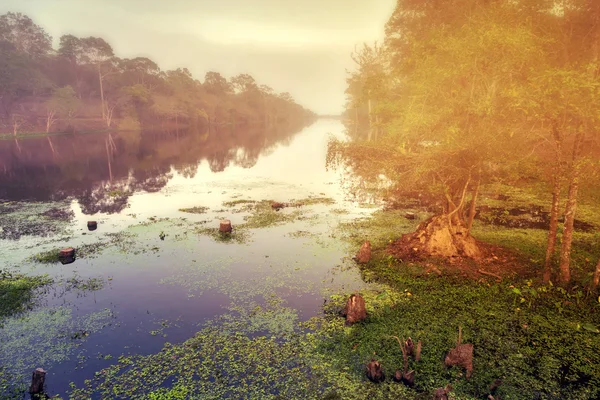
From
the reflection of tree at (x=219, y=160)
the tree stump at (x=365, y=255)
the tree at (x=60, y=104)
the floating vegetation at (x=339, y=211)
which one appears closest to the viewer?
the tree stump at (x=365, y=255)

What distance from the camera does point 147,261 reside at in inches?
655

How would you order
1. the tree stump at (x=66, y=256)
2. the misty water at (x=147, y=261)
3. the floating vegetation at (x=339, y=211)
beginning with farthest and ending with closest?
the floating vegetation at (x=339, y=211) < the tree stump at (x=66, y=256) < the misty water at (x=147, y=261)

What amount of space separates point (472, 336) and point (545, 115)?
7.58m

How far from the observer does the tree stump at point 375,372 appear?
8828mm

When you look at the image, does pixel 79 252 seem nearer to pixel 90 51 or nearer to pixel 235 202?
pixel 235 202

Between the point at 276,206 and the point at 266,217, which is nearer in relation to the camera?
the point at 266,217

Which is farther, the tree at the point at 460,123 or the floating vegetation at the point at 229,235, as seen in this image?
the floating vegetation at the point at 229,235

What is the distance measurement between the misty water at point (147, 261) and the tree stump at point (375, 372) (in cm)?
352

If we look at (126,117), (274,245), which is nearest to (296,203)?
(274,245)

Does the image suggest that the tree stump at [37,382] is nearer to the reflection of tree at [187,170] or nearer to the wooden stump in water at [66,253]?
the wooden stump in water at [66,253]

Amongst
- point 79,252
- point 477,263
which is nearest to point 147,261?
point 79,252

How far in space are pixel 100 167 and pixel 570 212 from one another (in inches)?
1786

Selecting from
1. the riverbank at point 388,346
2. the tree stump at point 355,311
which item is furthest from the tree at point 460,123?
the tree stump at point 355,311

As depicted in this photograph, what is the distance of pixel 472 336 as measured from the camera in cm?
1052
